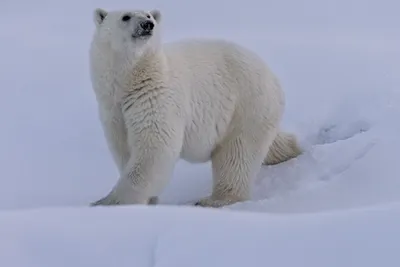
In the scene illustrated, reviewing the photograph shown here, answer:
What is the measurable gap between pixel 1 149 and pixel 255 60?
2099 mm

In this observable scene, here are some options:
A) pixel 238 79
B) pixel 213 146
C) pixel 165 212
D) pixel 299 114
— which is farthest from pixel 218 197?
pixel 165 212

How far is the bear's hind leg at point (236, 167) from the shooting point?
5.98 metres

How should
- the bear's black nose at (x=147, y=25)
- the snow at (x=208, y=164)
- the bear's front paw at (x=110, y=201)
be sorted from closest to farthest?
the snow at (x=208, y=164) → the bear's front paw at (x=110, y=201) → the bear's black nose at (x=147, y=25)

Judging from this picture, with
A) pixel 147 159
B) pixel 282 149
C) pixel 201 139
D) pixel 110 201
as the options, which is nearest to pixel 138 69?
pixel 147 159

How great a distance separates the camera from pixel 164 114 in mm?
5332

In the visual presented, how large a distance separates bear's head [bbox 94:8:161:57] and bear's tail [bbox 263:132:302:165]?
139 centimetres

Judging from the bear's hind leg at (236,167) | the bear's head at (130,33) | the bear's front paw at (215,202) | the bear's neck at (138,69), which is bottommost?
the bear's front paw at (215,202)

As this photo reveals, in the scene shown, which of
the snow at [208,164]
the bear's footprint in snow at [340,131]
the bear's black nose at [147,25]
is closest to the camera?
the snow at [208,164]

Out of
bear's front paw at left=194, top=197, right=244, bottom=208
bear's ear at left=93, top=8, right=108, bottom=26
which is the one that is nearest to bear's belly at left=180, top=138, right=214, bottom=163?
bear's front paw at left=194, top=197, right=244, bottom=208

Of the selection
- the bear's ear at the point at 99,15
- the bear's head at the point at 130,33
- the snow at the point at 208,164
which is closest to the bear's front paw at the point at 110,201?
the snow at the point at 208,164

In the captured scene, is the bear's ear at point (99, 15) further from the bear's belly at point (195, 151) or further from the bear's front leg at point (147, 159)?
the bear's belly at point (195, 151)

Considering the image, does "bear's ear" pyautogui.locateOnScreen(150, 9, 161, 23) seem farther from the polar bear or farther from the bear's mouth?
the bear's mouth

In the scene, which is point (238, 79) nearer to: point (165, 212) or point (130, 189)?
point (130, 189)

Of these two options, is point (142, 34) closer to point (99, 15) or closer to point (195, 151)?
point (99, 15)
